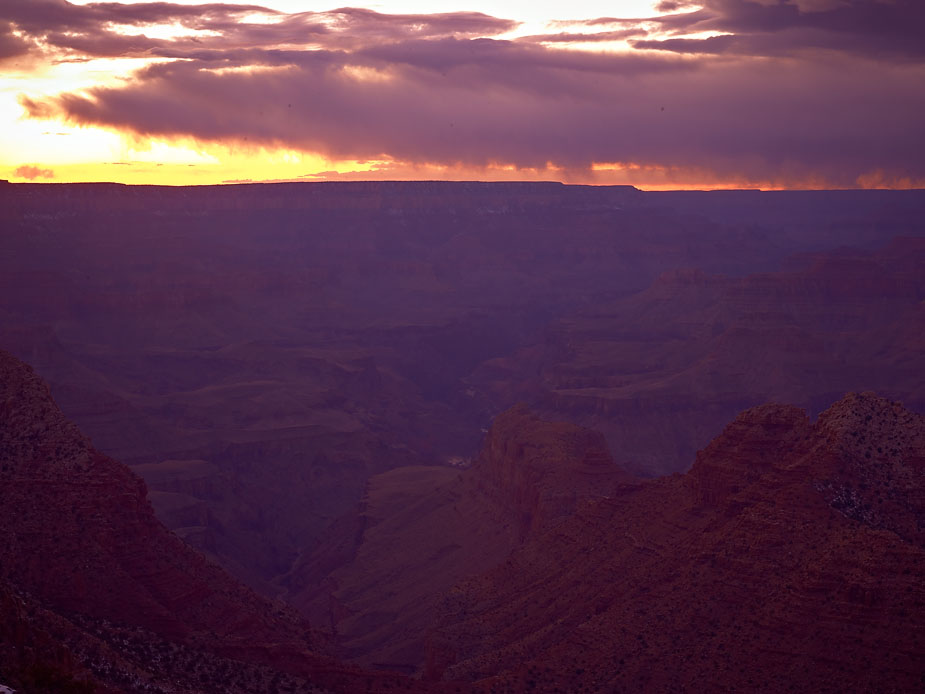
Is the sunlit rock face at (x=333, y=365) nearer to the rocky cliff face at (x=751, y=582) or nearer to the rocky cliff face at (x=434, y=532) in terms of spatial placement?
the rocky cliff face at (x=434, y=532)

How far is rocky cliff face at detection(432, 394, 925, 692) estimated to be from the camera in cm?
3325

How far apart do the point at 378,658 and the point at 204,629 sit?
664 inches

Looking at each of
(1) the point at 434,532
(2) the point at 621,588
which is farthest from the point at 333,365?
(2) the point at 621,588

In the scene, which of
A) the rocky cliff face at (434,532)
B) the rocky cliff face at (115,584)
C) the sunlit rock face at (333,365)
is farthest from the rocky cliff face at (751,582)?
the sunlit rock face at (333,365)

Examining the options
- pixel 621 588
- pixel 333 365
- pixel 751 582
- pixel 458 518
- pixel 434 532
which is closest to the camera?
pixel 751 582

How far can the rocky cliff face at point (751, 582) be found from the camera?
33250 mm

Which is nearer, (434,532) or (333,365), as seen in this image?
(434,532)

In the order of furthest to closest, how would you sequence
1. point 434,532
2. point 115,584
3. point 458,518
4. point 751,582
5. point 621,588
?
point 458,518, point 434,532, point 621,588, point 115,584, point 751,582

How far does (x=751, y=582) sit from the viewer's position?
1443 inches

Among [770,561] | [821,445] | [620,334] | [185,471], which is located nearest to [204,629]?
[770,561]

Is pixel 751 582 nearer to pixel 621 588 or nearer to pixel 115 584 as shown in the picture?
pixel 621 588

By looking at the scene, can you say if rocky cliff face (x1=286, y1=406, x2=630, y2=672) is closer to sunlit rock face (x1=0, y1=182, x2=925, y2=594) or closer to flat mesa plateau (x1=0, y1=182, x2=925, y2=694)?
flat mesa plateau (x1=0, y1=182, x2=925, y2=694)

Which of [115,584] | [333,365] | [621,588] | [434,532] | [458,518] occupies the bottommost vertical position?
[333,365]

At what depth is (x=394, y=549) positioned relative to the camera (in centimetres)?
7075
